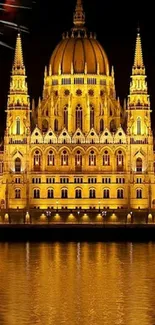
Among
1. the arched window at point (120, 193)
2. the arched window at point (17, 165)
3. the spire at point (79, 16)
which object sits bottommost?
the arched window at point (120, 193)

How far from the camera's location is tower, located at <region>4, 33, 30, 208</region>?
5787 inches

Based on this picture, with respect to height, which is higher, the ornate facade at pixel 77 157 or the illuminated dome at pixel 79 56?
the illuminated dome at pixel 79 56

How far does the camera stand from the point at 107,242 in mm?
130750

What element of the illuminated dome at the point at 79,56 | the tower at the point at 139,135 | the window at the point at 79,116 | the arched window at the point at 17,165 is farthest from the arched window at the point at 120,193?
the illuminated dome at the point at 79,56

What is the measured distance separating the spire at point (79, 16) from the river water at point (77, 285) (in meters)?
39.1

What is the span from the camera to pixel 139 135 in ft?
491

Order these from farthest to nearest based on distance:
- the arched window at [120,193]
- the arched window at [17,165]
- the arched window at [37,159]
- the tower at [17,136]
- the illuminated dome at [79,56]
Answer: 1. the illuminated dome at [79,56]
2. the arched window at [37,159]
3. the arched window at [17,165]
4. the arched window at [120,193]
5. the tower at [17,136]

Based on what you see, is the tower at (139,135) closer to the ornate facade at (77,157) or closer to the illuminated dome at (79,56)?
the ornate facade at (77,157)

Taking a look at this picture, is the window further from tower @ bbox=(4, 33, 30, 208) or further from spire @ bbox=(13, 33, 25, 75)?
spire @ bbox=(13, 33, 25, 75)

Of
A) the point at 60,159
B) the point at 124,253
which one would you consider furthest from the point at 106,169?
the point at 124,253

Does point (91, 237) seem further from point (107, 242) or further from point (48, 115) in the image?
point (48, 115)

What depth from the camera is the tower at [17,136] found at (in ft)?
482

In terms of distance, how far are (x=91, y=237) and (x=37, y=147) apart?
60.6ft

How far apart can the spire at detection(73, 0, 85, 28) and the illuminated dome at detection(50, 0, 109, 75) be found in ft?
4.29
